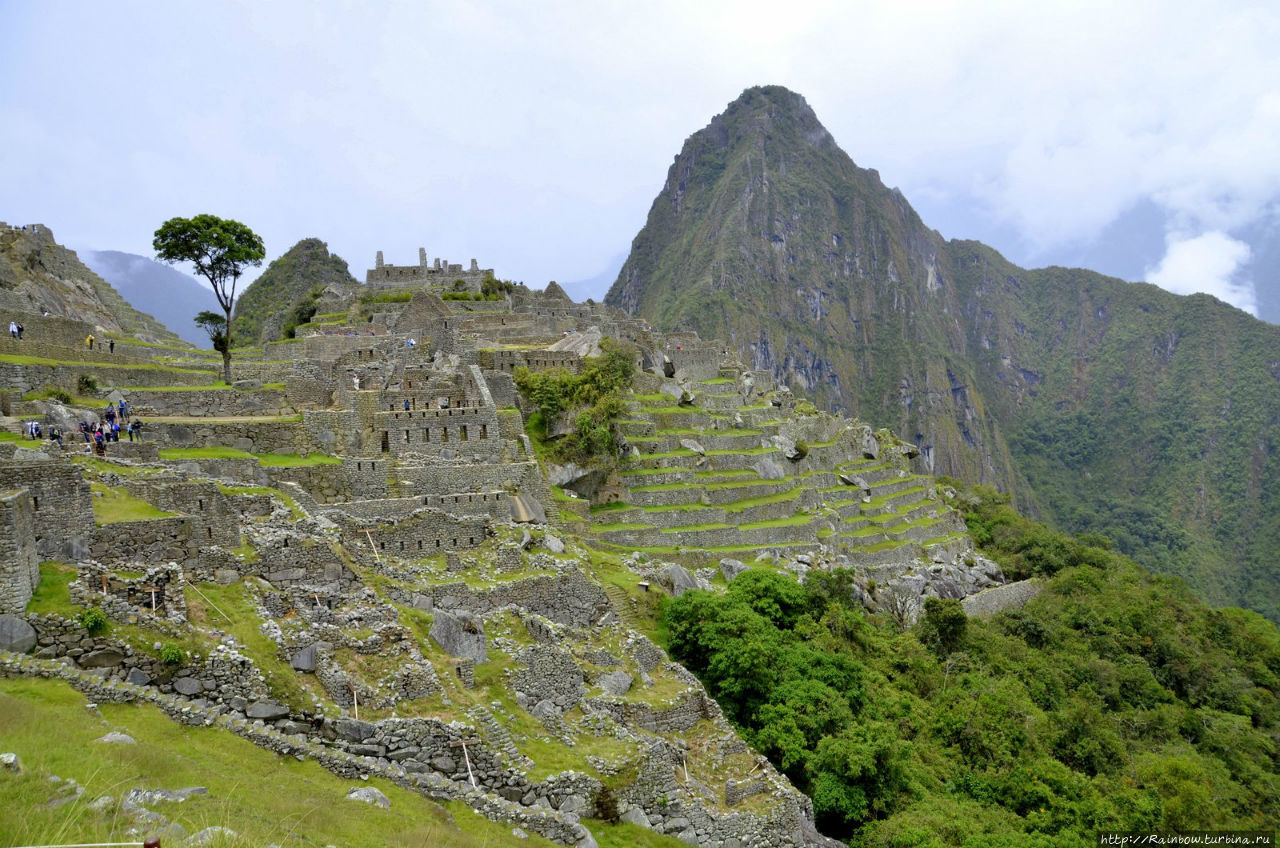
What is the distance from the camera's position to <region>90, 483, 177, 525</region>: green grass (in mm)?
13422

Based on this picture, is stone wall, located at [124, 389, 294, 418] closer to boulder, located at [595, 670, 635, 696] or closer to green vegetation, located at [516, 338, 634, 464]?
green vegetation, located at [516, 338, 634, 464]

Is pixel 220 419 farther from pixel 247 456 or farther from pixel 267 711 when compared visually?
pixel 267 711

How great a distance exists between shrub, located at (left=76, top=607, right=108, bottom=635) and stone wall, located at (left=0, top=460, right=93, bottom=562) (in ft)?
5.91

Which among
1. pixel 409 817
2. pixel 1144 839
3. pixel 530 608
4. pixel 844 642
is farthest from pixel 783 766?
pixel 1144 839

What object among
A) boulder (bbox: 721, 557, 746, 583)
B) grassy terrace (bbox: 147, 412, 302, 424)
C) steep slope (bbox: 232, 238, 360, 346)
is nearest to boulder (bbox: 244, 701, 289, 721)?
grassy terrace (bbox: 147, 412, 302, 424)

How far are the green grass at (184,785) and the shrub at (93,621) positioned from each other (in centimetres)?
→ 108

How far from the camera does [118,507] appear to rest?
1412cm

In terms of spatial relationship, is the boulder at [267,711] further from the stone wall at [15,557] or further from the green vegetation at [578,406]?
the green vegetation at [578,406]

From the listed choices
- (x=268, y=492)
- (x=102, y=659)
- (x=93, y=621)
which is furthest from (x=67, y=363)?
(x=102, y=659)

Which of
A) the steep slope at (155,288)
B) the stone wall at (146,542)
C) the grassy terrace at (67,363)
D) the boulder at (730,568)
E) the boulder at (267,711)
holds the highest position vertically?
the steep slope at (155,288)

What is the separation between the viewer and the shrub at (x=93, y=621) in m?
10.7

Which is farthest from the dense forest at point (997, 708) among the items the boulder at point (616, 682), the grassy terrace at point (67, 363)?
the grassy terrace at point (67, 363)

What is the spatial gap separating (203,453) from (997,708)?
84.1ft

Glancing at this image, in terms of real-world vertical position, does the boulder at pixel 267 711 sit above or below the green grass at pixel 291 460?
below
